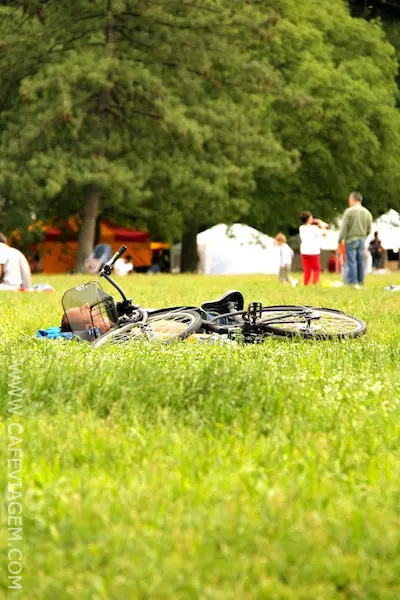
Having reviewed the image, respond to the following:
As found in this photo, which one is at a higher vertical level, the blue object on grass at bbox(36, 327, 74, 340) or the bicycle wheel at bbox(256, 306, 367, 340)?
the bicycle wheel at bbox(256, 306, 367, 340)

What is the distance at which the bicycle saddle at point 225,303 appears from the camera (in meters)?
9.29

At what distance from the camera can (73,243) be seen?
165 feet

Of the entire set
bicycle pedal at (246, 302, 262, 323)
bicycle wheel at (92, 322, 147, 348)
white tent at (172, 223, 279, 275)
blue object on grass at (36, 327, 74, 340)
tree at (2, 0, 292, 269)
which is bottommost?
white tent at (172, 223, 279, 275)

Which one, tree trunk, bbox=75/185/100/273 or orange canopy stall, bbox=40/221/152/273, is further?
orange canopy stall, bbox=40/221/152/273

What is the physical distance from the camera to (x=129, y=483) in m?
3.75

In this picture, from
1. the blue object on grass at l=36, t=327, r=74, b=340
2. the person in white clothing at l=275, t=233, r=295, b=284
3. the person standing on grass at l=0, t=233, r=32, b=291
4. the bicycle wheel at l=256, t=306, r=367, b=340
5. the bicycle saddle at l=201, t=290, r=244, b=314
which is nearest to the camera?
the bicycle wheel at l=256, t=306, r=367, b=340

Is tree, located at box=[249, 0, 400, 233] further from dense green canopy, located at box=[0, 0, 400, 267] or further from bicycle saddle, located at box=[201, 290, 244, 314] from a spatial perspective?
bicycle saddle, located at box=[201, 290, 244, 314]

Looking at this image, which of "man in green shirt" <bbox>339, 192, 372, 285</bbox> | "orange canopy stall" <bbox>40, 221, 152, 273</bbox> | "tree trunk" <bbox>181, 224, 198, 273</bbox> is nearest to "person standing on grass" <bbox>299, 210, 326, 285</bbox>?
"man in green shirt" <bbox>339, 192, 372, 285</bbox>

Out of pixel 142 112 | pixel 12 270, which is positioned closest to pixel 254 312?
pixel 12 270

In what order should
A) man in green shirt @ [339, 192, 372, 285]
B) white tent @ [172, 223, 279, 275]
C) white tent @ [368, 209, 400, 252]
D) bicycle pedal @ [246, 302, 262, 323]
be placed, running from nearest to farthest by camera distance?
1. bicycle pedal @ [246, 302, 262, 323]
2. man in green shirt @ [339, 192, 372, 285]
3. white tent @ [172, 223, 279, 275]
4. white tent @ [368, 209, 400, 252]

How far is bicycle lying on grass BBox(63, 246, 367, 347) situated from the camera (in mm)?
8508

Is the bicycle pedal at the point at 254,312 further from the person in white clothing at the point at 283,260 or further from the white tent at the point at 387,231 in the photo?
the white tent at the point at 387,231

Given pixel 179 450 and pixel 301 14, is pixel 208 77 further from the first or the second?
pixel 179 450

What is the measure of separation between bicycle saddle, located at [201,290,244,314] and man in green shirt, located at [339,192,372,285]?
1188 cm
